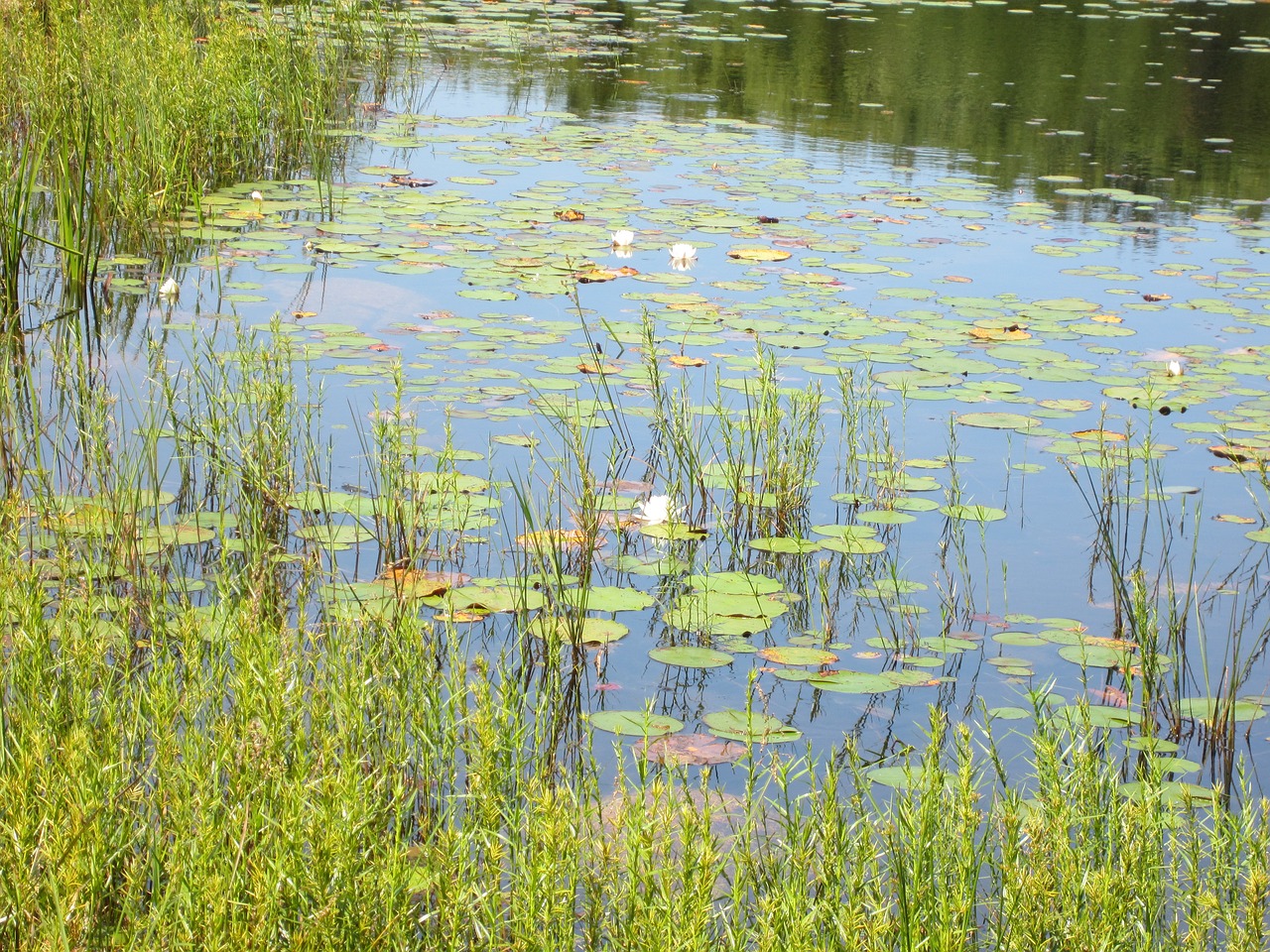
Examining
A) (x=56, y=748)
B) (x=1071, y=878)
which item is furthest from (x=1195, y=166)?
(x=56, y=748)

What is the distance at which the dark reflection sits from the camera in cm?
831

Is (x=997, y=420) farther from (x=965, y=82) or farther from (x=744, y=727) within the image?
(x=965, y=82)

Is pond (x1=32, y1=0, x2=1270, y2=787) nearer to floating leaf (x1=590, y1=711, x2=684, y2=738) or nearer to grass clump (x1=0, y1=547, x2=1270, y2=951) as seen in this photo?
floating leaf (x1=590, y1=711, x2=684, y2=738)

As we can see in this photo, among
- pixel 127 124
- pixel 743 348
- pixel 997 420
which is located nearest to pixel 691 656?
pixel 997 420

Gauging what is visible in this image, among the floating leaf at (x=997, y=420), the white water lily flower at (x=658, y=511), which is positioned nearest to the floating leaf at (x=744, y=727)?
the white water lily flower at (x=658, y=511)

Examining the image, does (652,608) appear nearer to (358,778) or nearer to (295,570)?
(295,570)

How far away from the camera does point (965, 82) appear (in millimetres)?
10719

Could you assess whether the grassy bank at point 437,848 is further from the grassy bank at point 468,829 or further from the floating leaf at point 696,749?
the floating leaf at point 696,749

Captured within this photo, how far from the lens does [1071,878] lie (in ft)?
5.60

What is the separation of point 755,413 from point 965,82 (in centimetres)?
809

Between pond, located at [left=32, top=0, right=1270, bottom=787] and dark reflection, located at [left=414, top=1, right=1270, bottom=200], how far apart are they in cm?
16

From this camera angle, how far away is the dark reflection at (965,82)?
831cm

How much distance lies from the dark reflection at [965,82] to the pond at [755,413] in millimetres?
161

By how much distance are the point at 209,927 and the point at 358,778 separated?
0.98 feet
